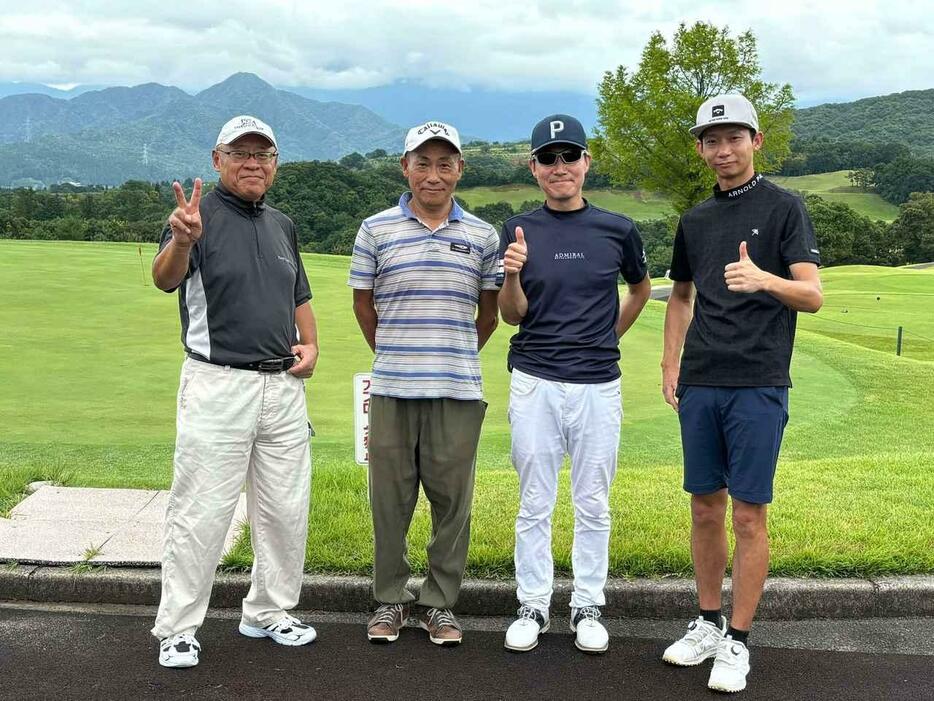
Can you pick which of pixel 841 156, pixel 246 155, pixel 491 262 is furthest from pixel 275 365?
pixel 841 156

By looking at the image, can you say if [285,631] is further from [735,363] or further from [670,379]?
[735,363]

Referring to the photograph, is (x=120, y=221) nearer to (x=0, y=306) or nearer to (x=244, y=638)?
(x=0, y=306)

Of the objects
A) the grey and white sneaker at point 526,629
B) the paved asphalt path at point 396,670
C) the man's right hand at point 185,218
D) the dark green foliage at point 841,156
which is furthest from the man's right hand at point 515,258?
the dark green foliage at point 841,156

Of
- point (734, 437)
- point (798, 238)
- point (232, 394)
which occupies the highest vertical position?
point (798, 238)

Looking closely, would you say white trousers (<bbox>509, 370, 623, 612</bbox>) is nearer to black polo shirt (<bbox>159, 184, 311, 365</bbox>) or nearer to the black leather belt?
the black leather belt

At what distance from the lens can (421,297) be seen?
4074mm

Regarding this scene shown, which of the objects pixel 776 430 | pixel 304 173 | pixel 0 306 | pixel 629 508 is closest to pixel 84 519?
pixel 629 508

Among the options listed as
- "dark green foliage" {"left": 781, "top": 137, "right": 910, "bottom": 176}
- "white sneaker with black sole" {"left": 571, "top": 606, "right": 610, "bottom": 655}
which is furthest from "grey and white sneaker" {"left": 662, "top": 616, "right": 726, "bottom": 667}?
"dark green foliage" {"left": 781, "top": 137, "right": 910, "bottom": 176}

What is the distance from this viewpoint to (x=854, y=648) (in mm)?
4027

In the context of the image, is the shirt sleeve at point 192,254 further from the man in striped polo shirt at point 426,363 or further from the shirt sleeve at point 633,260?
the shirt sleeve at point 633,260

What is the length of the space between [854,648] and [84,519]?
4.14 meters

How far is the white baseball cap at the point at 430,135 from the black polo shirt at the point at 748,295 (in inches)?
45.7

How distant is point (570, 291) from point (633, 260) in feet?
1.30

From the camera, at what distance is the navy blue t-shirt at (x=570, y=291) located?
4098 millimetres
